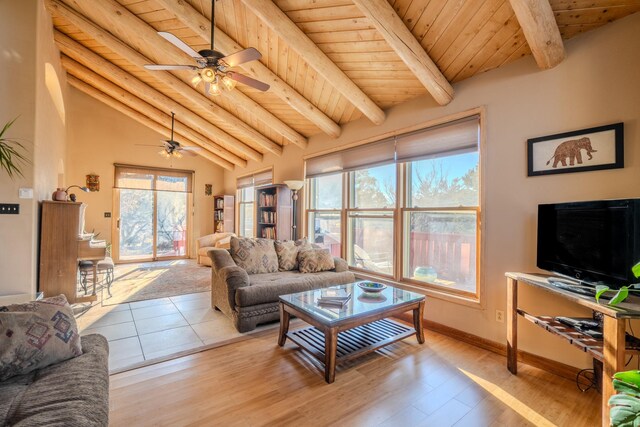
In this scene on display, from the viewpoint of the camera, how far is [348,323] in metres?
2.19

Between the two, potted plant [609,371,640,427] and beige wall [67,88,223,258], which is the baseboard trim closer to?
potted plant [609,371,640,427]

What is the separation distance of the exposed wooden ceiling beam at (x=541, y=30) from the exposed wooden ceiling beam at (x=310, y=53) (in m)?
1.70

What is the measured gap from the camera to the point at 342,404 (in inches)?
73.8

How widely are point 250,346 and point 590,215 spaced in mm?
2877

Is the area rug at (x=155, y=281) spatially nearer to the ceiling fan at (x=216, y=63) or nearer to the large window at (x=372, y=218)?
the large window at (x=372, y=218)

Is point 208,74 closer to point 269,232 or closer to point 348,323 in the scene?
point 348,323

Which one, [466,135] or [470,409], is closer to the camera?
[470,409]

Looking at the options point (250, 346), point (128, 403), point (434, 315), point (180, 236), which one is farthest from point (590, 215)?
point (180, 236)

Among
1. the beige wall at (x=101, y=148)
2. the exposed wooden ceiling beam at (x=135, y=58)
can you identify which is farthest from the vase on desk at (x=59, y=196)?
the beige wall at (x=101, y=148)

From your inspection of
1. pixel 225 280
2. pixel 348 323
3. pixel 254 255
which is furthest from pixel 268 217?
pixel 348 323

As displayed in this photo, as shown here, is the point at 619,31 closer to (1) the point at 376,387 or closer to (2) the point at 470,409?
(2) the point at 470,409

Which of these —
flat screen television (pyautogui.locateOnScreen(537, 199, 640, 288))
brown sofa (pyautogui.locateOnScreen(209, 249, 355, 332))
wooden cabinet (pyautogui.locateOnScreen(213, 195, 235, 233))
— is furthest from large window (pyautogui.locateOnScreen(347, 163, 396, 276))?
wooden cabinet (pyautogui.locateOnScreen(213, 195, 235, 233))

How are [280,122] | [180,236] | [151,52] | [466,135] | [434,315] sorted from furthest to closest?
[180,236] → [280,122] → [151,52] → [434,315] → [466,135]

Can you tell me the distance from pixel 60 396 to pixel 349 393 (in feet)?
5.25
